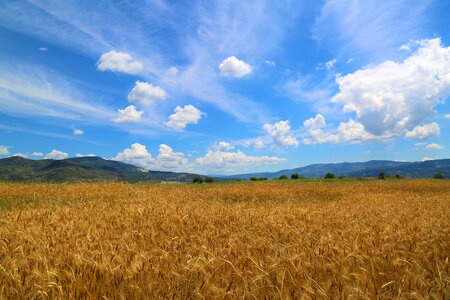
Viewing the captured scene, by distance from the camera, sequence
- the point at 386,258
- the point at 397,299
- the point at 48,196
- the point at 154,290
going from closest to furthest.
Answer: the point at 397,299 < the point at 154,290 < the point at 386,258 < the point at 48,196

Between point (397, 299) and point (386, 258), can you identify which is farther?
point (386, 258)

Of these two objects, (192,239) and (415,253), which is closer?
(415,253)

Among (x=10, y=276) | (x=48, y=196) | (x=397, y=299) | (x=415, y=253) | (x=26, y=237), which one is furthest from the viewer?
(x=48, y=196)

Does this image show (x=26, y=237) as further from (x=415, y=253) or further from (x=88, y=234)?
(x=415, y=253)

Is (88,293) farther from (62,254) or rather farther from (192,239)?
(192,239)

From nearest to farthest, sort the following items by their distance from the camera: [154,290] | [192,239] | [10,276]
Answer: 1. [154,290]
2. [10,276]
3. [192,239]

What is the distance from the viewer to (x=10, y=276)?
2.92m

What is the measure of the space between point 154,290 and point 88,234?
256cm

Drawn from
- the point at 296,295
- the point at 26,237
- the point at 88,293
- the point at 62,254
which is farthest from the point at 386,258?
the point at 26,237

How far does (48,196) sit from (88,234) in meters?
9.90

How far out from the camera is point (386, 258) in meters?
3.70

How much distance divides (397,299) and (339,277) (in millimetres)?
578

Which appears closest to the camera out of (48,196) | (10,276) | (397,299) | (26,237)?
(397,299)

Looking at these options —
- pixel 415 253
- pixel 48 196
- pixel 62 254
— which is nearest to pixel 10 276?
pixel 62 254
